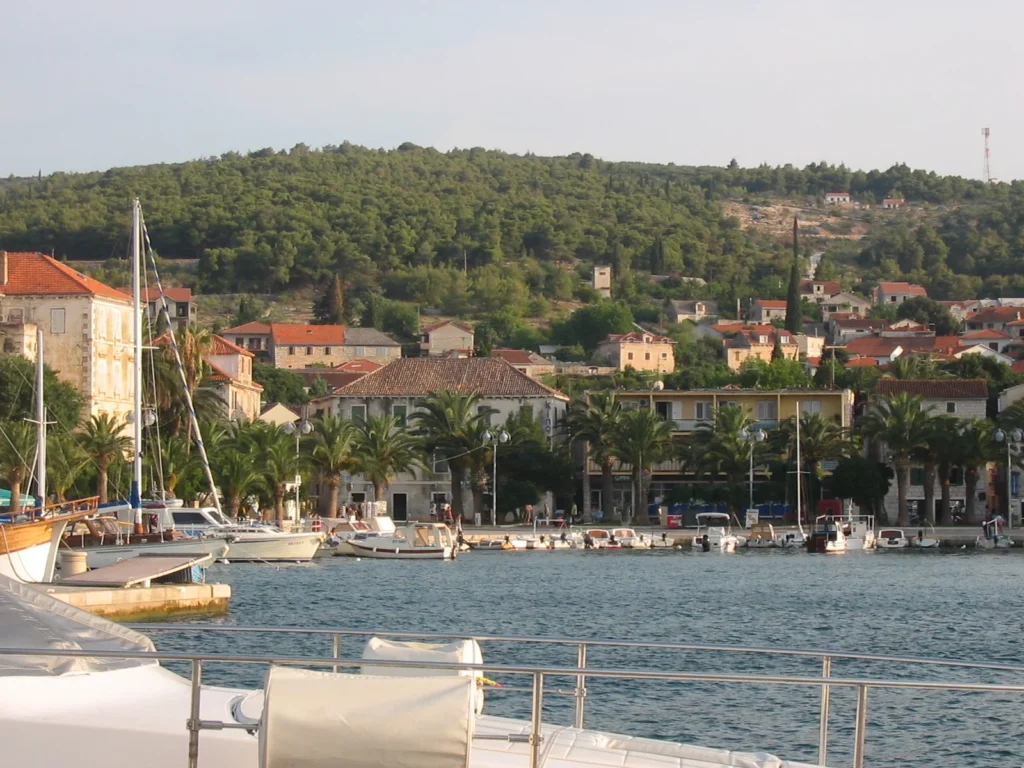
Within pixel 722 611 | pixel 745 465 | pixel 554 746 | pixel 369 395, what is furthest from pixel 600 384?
pixel 554 746

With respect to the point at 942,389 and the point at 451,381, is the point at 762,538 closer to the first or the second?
the point at 451,381

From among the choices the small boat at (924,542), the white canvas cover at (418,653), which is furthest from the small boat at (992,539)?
the white canvas cover at (418,653)

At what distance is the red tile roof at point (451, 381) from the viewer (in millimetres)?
94375

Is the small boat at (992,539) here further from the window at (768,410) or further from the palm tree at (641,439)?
the window at (768,410)

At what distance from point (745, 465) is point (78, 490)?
3426 centimetres

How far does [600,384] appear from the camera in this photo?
5335 inches

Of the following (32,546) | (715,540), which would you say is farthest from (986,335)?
(32,546)

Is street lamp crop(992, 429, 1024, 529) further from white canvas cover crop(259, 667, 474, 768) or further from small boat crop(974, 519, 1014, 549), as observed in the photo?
white canvas cover crop(259, 667, 474, 768)

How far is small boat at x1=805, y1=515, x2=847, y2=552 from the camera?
74.8m

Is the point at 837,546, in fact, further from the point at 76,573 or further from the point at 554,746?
the point at 554,746

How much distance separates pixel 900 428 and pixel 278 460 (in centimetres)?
3170

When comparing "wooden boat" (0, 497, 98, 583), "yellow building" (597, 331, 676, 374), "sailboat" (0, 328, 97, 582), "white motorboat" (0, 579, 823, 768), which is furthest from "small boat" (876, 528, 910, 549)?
"yellow building" (597, 331, 676, 374)

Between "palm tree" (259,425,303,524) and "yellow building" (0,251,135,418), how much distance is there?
10.4 meters

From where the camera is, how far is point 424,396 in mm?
94000
